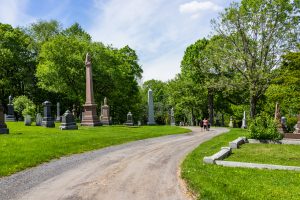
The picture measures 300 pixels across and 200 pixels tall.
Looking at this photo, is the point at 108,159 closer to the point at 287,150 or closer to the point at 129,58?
the point at 287,150

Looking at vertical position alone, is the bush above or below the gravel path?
above

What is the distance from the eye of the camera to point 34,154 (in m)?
13.7

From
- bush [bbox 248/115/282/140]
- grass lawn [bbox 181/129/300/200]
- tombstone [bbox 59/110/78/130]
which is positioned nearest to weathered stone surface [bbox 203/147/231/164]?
grass lawn [bbox 181/129/300/200]

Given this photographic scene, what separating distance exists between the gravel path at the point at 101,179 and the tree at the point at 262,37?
20017 millimetres

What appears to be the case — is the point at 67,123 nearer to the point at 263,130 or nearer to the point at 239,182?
the point at 263,130

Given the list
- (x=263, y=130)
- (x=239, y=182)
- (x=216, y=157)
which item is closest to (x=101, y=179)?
(x=239, y=182)

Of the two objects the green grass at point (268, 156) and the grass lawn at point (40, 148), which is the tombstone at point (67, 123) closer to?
the grass lawn at point (40, 148)

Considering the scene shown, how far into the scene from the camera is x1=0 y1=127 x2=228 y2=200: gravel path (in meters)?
8.75

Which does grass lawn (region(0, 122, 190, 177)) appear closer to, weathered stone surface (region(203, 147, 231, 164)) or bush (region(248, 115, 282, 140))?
weathered stone surface (region(203, 147, 231, 164))

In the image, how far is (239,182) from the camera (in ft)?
31.7

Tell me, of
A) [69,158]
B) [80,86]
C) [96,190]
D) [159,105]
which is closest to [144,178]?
[96,190]

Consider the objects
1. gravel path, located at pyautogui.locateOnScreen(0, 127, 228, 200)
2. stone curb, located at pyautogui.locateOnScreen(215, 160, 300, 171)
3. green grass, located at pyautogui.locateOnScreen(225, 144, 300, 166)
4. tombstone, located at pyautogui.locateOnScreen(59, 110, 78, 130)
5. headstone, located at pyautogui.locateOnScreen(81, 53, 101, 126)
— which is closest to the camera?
gravel path, located at pyautogui.locateOnScreen(0, 127, 228, 200)

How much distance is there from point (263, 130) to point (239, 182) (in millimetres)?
11916

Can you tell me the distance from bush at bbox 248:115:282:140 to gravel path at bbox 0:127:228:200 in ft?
24.2
